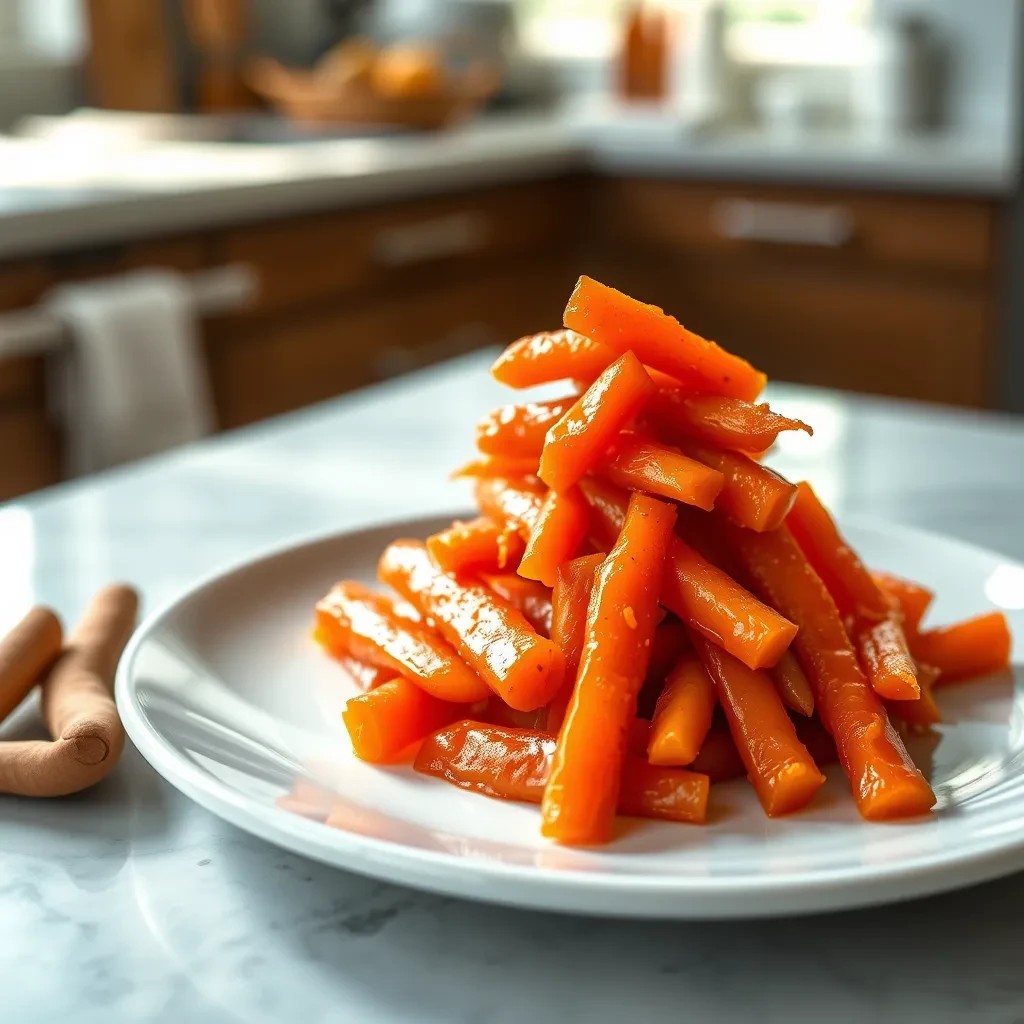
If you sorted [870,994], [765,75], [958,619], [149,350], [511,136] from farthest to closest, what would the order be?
[765,75], [511,136], [149,350], [958,619], [870,994]

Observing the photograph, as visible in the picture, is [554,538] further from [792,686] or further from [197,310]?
[197,310]

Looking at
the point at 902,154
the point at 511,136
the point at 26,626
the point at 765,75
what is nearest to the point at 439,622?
the point at 26,626

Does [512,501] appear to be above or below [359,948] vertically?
above

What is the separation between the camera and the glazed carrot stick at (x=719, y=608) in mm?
703

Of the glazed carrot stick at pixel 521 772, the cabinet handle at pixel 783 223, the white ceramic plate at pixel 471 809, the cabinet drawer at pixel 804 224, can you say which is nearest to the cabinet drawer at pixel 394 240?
the cabinet drawer at pixel 804 224

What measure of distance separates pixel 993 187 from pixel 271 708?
2390mm

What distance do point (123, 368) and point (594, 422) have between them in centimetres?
165

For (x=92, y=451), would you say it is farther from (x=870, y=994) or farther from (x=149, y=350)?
(x=870, y=994)

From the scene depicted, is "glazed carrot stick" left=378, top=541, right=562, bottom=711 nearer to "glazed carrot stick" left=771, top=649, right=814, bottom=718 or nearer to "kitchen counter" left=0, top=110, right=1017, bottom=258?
"glazed carrot stick" left=771, top=649, right=814, bottom=718

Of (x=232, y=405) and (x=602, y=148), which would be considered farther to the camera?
(x=602, y=148)

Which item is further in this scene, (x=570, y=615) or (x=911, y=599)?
(x=911, y=599)

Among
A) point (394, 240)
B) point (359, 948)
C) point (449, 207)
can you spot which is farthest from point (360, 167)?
point (359, 948)

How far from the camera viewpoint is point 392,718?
743 mm

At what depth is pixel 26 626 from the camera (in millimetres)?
859
